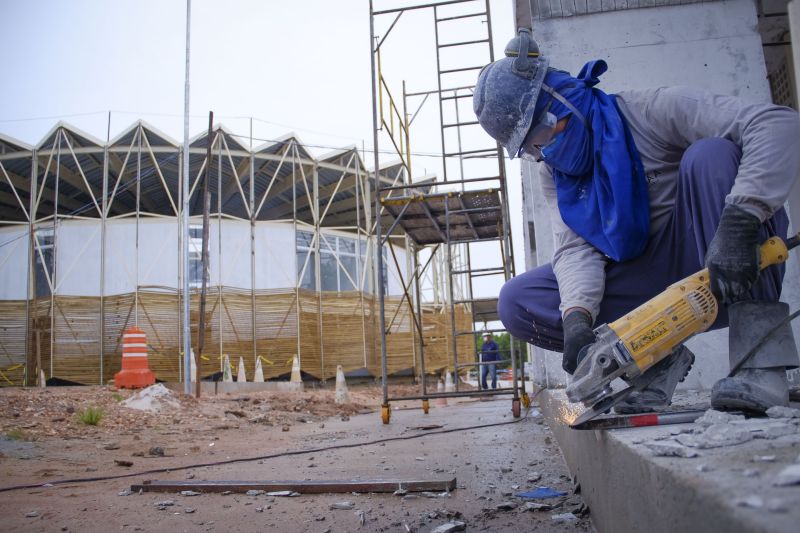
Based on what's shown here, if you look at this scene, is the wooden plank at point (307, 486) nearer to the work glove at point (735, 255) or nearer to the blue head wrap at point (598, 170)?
the blue head wrap at point (598, 170)

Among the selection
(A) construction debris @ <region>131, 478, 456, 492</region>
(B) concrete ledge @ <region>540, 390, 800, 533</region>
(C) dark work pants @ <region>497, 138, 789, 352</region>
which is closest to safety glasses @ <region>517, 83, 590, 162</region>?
(C) dark work pants @ <region>497, 138, 789, 352</region>

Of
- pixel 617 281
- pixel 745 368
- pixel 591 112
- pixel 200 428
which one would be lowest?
pixel 200 428

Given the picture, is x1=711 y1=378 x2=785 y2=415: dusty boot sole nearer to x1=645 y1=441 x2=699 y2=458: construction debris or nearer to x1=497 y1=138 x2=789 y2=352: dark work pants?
x1=497 y1=138 x2=789 y2=352: dark work pants

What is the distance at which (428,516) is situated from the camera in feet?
7.94

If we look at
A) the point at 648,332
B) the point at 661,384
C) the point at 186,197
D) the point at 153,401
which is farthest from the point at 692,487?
the point at 186,197

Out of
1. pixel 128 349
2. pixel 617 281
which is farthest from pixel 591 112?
pixel 128 349

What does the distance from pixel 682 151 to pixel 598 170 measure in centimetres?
32

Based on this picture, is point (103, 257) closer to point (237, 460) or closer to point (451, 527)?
point (237, 460)

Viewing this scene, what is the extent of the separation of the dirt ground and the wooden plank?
52 mm

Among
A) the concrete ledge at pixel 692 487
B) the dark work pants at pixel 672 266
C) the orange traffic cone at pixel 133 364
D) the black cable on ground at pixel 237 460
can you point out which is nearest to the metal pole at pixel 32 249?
the orange traffic cone at pixel 133 364

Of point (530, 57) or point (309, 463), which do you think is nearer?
Answer: point (530, 57)

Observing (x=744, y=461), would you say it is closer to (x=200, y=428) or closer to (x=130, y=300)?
(x=200, y=428)

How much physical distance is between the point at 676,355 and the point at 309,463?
280 cm

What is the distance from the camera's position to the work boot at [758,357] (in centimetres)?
164
